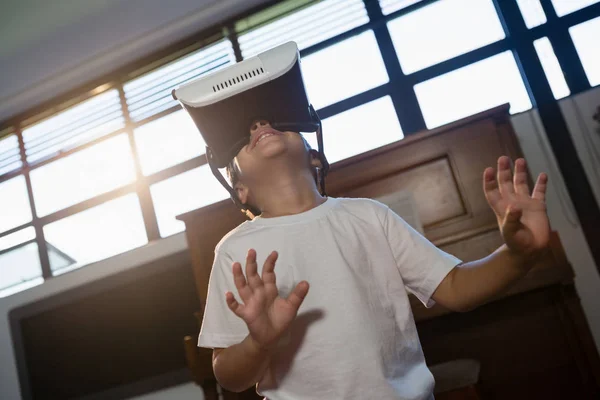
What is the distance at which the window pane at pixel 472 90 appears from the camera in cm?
276

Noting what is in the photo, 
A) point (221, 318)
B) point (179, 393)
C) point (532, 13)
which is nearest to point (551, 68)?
point (532, 13)

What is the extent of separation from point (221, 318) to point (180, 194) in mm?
2668

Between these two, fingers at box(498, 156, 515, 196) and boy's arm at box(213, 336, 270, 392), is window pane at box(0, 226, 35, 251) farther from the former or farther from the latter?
fingers at box(498, 156, 515, 196)

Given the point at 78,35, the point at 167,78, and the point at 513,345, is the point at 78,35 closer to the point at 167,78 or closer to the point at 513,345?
the point at 167,78

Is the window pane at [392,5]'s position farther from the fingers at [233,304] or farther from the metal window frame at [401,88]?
the fingers at [233,304]

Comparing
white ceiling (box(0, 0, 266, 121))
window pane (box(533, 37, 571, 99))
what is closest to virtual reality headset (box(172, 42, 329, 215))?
window pane (box(533, 37, 571, 99))

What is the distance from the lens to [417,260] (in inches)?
32.2

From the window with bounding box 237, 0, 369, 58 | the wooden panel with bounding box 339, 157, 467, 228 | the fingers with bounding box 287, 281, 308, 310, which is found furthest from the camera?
the window with bounding box 237, 0, 369, 58

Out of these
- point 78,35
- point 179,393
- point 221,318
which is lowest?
point 179,393

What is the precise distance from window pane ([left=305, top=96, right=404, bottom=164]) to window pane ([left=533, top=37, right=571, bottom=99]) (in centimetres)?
91

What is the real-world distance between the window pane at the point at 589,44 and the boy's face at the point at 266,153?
2.51 m

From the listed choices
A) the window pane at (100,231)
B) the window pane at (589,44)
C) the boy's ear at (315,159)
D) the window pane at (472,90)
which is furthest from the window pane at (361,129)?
the boy's ear at (315,159)

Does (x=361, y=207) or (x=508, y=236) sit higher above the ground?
(x=361, y=207)

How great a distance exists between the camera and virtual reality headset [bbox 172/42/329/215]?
0.84 metres
